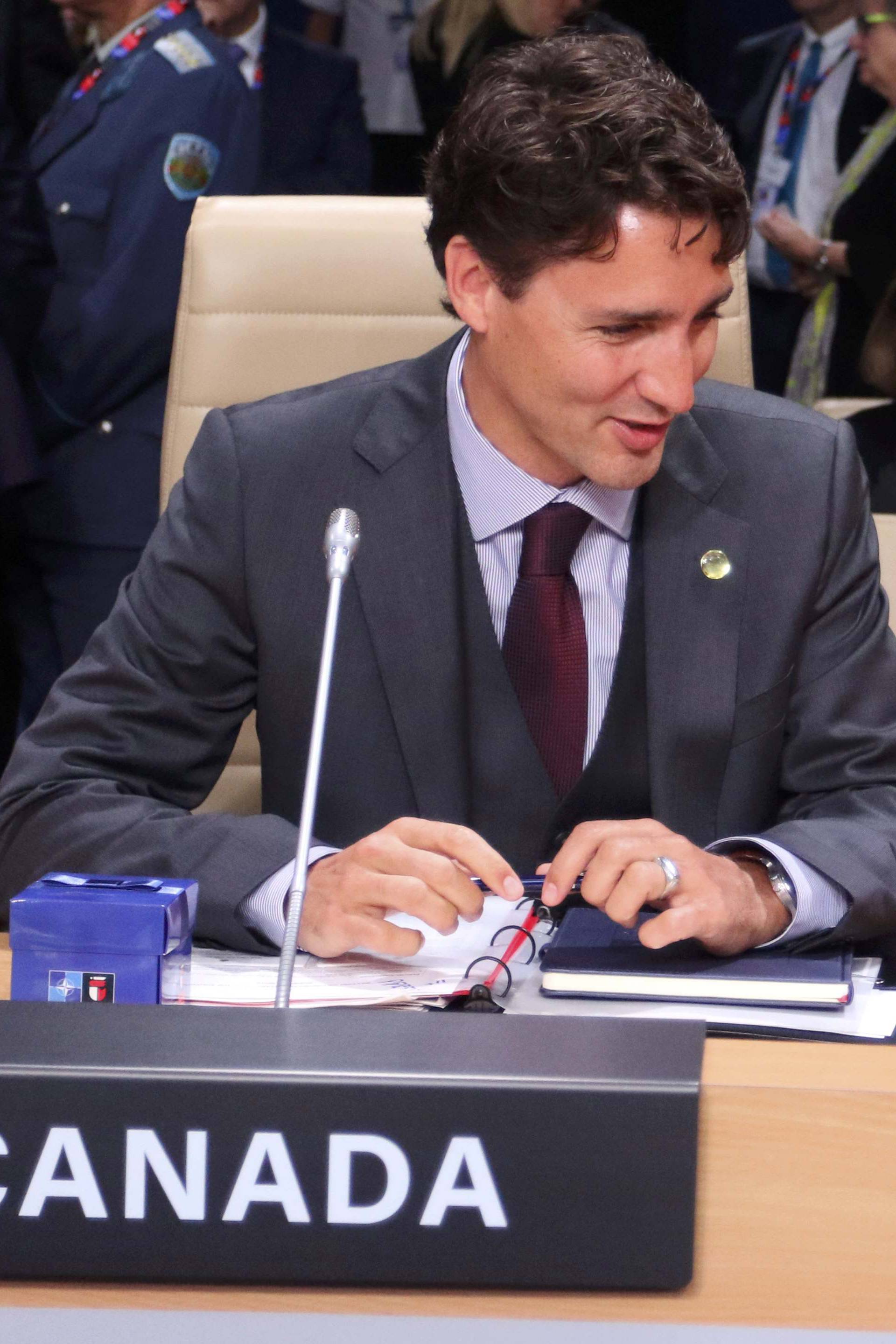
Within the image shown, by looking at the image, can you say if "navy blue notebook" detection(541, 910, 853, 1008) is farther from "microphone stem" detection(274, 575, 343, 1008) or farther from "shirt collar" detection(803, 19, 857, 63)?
"shirt collar" detection(803, 19, 857, 63)

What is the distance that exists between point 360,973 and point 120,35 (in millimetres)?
1807

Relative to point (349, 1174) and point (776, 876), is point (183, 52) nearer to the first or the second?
point (776, 876)

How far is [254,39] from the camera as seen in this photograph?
265 cm

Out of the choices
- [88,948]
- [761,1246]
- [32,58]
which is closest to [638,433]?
[88,948]

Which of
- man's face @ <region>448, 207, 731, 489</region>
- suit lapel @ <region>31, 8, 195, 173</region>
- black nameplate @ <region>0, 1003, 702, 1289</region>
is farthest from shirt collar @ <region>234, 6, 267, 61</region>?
black nameplate @ <region>0, 1003, 702, 1289</region>

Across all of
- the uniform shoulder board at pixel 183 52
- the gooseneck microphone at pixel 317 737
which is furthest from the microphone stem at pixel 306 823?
the uniform shoulder board at pixel 183 52

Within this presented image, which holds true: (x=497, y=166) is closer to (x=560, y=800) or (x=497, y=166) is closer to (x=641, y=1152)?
(x=560, y=800)

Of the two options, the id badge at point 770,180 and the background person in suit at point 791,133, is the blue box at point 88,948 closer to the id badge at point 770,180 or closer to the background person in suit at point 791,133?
the background person in suit at point 791,133

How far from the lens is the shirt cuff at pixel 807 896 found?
3.53 feet

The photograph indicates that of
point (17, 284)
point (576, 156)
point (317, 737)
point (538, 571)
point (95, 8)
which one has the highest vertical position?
point (576, 156)

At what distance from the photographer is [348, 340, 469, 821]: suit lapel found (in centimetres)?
133

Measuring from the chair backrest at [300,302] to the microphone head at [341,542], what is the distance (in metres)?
0.68

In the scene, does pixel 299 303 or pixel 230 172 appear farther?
pixel 230 172

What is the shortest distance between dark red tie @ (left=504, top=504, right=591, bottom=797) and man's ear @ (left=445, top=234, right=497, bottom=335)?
17cm
